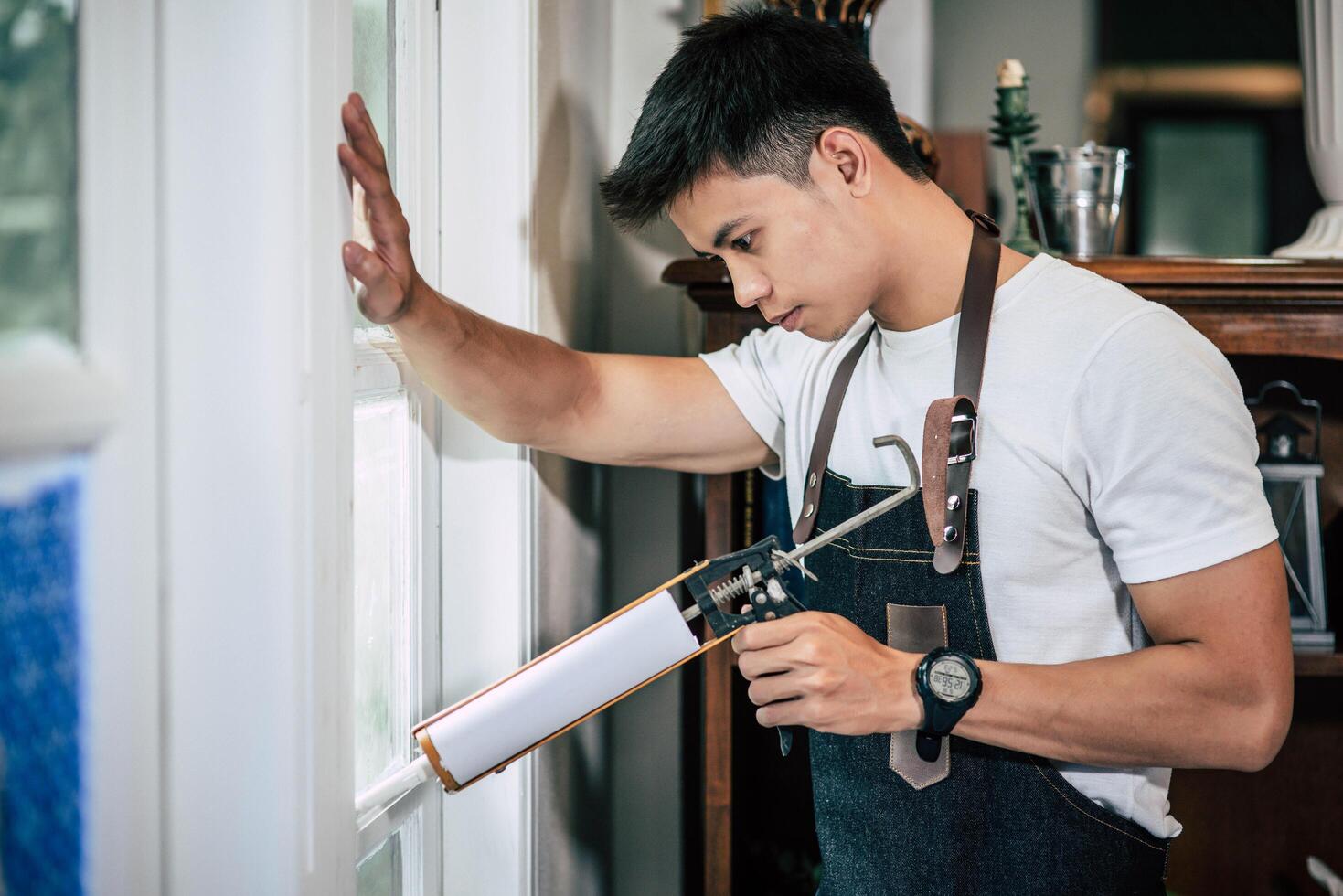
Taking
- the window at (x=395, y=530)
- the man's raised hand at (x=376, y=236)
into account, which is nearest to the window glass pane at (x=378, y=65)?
the window at (x=395, y=530)

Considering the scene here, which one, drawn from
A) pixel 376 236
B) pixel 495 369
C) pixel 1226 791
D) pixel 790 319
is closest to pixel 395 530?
pixel 495 369

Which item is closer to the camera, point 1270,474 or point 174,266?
point 174,266

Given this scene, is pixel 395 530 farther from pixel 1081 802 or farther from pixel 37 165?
pixel 1081 802

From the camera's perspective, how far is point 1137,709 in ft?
3.00

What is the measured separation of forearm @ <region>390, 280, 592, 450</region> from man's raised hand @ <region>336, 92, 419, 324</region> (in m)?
0.04

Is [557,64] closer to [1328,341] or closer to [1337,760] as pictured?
[1328,341]

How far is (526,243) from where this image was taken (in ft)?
3.77

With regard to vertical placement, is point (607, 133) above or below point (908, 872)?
above

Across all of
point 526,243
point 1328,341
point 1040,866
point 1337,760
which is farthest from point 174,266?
point 1337,760

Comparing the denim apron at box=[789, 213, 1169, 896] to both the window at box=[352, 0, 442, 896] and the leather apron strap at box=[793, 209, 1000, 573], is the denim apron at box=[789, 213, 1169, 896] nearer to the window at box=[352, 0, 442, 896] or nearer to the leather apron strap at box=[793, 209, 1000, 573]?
the leather apron strap at box=[793, 209, 1000, 573]

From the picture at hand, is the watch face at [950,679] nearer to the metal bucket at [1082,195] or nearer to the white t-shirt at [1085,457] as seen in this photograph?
the white t-shirt at [1085,457]

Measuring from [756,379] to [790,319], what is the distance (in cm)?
23

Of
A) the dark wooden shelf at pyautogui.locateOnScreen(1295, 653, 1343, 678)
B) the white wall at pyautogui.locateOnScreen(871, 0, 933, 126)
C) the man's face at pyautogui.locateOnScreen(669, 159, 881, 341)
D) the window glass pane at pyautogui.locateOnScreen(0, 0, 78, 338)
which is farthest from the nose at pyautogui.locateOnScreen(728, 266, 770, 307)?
the dark wooden shelf at pyautogui.locateOnScreen(1295, 653, 1343, 678)

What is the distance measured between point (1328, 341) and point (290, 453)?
1.31 metres
